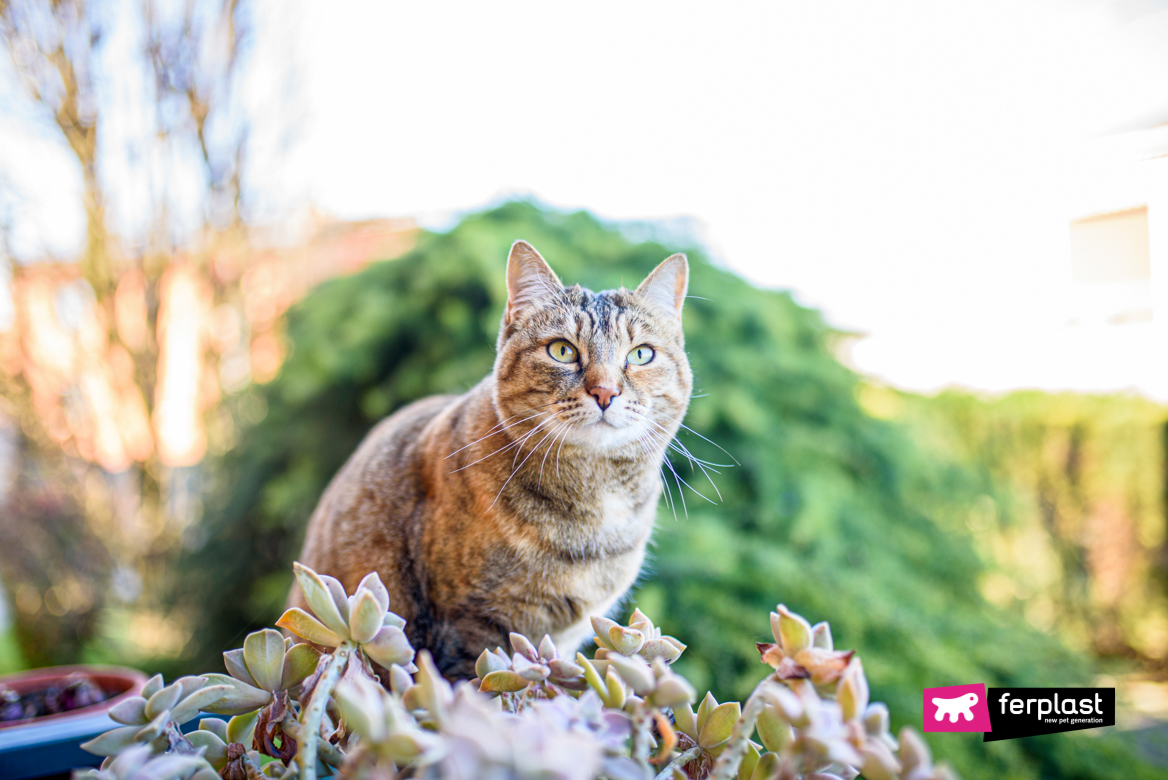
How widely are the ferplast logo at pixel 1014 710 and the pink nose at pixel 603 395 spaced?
0.58 metres

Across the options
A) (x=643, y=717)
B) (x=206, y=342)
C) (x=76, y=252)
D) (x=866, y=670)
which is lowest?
(x=866, y=670)

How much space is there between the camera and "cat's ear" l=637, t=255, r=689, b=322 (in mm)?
1242

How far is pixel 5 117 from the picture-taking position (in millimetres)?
2941

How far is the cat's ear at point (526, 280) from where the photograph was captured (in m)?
1.21

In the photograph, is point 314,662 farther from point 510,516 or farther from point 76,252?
point 76,252

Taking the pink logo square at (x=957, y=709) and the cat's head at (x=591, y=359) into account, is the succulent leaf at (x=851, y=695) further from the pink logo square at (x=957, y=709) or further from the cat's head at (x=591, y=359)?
the cat's head at (x=591, y=359)

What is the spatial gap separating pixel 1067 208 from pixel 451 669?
1600mm

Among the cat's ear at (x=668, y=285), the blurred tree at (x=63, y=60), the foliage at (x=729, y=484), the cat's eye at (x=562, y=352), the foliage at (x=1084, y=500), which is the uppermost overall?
the blurred tree at (x=63, y=60)

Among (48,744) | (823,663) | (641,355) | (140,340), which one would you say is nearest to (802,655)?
(823,663)

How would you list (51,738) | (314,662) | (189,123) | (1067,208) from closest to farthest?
(314,662)
(51,738)
(1067,208)
(189,123)

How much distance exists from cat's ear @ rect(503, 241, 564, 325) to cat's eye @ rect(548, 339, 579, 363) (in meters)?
0.11

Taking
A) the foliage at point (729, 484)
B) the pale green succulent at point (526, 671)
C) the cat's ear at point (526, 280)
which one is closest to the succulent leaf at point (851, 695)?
the pale green succulent at point (526, 671)

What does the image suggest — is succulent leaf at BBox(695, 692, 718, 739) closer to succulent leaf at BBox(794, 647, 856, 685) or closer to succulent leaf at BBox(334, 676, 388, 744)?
succulent leaf at BBox(794, 647, 856, 685)

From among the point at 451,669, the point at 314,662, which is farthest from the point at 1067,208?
the point at 314,662
